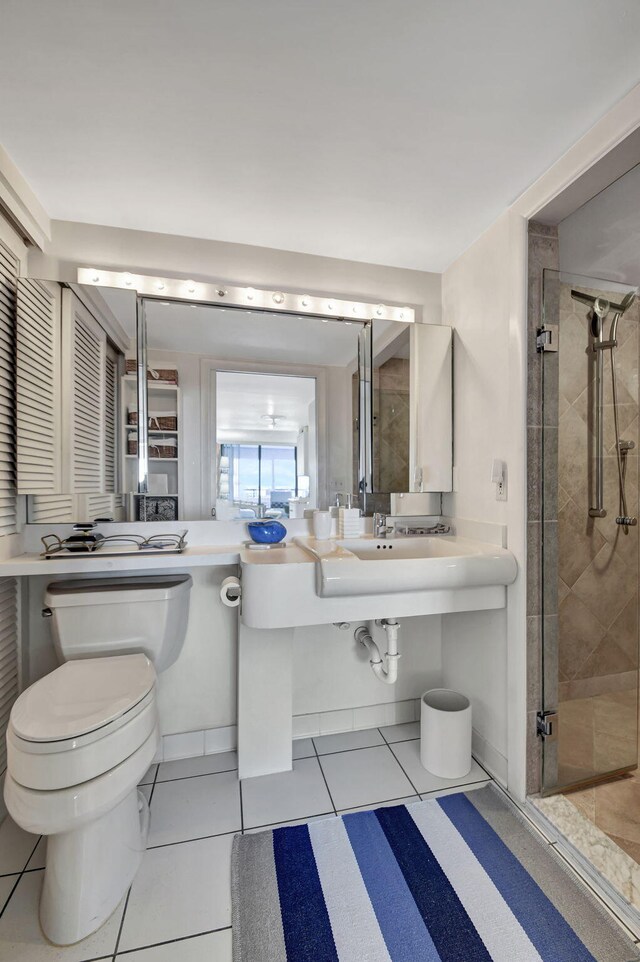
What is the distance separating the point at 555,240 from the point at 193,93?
4.33 ft

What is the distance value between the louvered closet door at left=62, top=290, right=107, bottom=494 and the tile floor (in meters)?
1.24

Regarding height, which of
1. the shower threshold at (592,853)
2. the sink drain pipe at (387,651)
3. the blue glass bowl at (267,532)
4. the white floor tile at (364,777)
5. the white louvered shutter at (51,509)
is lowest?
the white floor tile at (364,777)

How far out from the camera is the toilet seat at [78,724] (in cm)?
108

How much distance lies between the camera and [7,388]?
1544mm

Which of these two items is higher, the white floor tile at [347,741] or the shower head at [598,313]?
the shower head at [598,313]

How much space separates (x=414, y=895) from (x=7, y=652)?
62.6 inches

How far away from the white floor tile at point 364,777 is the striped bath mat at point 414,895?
86 mm

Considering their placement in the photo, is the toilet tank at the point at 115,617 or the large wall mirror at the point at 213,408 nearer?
the toilet tank at the point at 115,617

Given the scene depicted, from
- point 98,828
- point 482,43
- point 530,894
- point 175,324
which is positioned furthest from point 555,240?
point 98,828

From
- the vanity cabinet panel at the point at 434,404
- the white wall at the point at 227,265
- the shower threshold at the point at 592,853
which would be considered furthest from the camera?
the vanity cabinet panel at the point at 434,404

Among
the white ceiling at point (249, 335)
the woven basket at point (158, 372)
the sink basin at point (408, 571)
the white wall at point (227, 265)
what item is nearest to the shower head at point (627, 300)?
the white wall at point (227, 265)

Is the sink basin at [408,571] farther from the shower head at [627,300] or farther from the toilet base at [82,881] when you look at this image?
the shower head at [627,300]

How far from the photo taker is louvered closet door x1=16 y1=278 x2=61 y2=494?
158 centimetres

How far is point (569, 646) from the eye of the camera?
1.67 m
